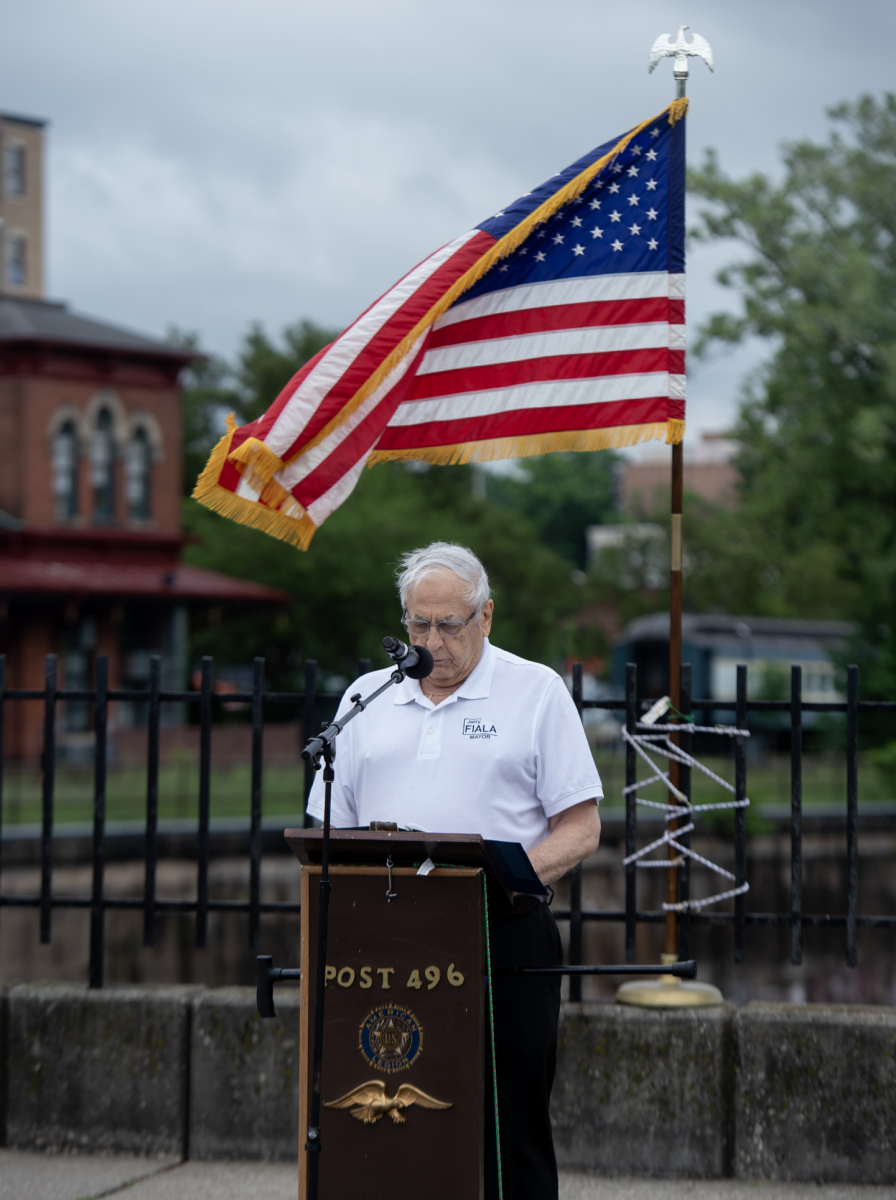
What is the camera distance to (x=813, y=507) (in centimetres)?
2833

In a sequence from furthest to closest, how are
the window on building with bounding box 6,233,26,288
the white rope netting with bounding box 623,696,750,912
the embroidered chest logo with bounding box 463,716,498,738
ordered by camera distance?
the window on building with bounding box 6,233,26,288
the white rope netting with bounding box 623,696,750,912
the embroidered chest logo with bounding box 463,716,498,738

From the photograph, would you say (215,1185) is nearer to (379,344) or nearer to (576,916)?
(576,916)

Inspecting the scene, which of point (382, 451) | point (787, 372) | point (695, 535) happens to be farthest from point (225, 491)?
point (695, 535)

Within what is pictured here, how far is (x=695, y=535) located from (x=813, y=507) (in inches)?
782

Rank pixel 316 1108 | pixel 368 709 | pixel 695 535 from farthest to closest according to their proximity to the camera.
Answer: pixel 695 535, pixel 368 709, pixel 316 1108

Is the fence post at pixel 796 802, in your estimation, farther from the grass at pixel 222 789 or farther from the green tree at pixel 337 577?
the green tree at pixel 337 577

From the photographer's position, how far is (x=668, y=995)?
5309mm

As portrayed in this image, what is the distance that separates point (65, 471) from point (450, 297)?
30.9 m

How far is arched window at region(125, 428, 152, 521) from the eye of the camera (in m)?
35.5

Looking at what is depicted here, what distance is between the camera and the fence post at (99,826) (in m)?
5.57

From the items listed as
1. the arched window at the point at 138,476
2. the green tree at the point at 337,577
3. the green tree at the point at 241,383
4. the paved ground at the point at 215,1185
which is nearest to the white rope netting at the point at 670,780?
the paved ground at the point at 215,1185

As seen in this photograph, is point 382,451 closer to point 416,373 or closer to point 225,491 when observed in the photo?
point 416,373

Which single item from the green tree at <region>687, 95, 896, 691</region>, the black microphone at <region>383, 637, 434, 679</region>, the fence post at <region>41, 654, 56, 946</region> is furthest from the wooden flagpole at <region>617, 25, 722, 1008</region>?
the green tree at <region>687, 95, 896, 691</region>

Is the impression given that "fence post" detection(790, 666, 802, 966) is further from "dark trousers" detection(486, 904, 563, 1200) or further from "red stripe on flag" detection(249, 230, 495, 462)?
"red stripe on flag" detection(249, 230, 495, 462)
